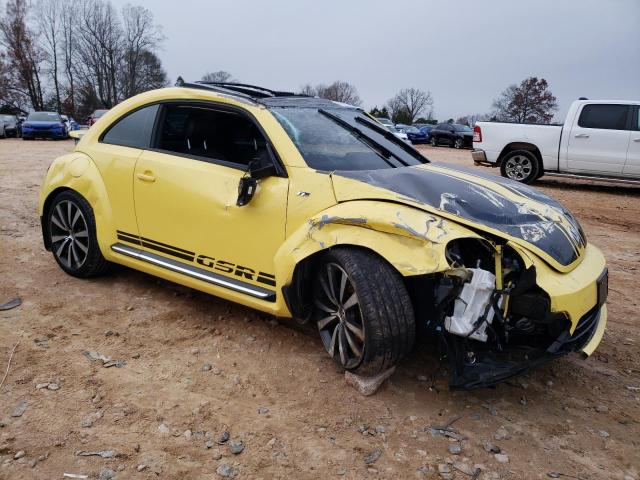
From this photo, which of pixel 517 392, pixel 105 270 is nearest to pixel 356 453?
pixel 517 392

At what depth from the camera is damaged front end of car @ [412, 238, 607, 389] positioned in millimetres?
2572

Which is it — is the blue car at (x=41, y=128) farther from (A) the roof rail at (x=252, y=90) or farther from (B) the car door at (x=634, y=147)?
(A) the roof rail at (x=252, y=90)

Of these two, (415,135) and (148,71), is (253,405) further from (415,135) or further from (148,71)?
(148,71)

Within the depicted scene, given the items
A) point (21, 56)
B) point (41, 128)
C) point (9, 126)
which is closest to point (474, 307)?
A: point (41, 128)

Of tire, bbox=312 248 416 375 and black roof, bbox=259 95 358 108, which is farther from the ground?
black roof, bbox=259 95 358 108

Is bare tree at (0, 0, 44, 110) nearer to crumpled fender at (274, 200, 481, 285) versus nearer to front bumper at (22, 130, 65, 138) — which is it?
front bumper at (22, 130, 65, 138)

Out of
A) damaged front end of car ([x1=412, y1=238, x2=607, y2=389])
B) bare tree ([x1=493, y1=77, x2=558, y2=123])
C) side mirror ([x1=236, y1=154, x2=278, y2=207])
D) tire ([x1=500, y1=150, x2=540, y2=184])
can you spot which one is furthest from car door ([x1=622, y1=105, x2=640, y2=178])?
bare tree ([x1=493, y1=77, x2=558, y2=123])

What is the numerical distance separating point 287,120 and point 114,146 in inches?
61.0

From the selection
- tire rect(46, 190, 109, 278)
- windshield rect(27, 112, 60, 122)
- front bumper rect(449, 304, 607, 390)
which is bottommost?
front bumper rect(449, 304, 607, 390)

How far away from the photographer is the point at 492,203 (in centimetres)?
294

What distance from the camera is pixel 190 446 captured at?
8.06ft

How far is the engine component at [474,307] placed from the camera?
257cm

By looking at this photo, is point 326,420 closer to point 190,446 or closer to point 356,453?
point 356,453

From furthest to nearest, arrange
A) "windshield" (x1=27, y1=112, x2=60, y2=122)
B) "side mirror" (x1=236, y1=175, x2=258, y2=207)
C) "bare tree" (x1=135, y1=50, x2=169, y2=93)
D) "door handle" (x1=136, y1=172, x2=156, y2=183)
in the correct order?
"bare tree" (x1=135, y1=50, x2=169, y2=93) < "windshield" (x1=27, y1=112, x2=60, y2=122) < "door handle" (x1=136, y1=172, x2=156, y2=183) < "side mirror" (x1=236, y1=175, x2=258, y2=207)
